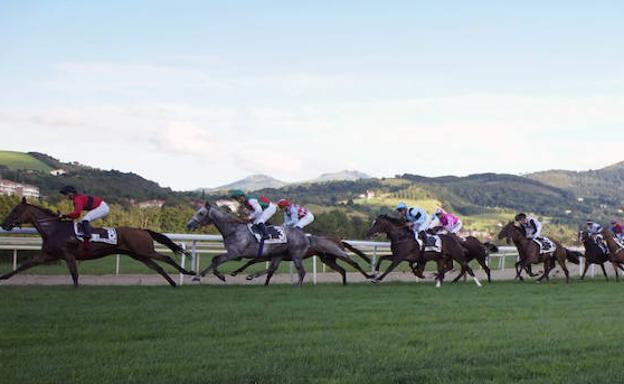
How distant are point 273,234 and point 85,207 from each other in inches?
129

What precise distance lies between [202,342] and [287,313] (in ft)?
7.62

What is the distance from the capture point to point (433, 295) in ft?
39.6

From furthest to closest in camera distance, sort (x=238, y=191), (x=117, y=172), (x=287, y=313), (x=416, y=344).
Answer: (x=117, y=172)
(x=238, y=191)
(x=287, y=313)
(x=416, y=344)

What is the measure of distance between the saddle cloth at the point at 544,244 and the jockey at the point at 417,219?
3.52m

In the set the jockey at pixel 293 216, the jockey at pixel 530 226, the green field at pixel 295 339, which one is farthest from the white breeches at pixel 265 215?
the jockey at pixel 530 226

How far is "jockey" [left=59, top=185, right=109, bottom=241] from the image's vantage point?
12.2 meters

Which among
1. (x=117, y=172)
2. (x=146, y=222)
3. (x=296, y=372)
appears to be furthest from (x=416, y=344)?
(x=117, y=172)

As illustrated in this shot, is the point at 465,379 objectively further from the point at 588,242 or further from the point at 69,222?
the point at 588,242

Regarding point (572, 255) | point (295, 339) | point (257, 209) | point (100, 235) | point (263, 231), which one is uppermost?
point (257, 209)

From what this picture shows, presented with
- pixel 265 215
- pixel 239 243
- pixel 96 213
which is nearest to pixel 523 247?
pixel 265 215

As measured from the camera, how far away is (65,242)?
12055 mm

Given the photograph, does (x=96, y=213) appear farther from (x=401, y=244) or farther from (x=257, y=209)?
(x=401, y=244)

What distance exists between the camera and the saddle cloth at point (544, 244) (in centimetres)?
1816

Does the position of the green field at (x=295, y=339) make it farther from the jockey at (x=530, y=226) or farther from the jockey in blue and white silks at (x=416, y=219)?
the jockey at (x=530, y=226)
